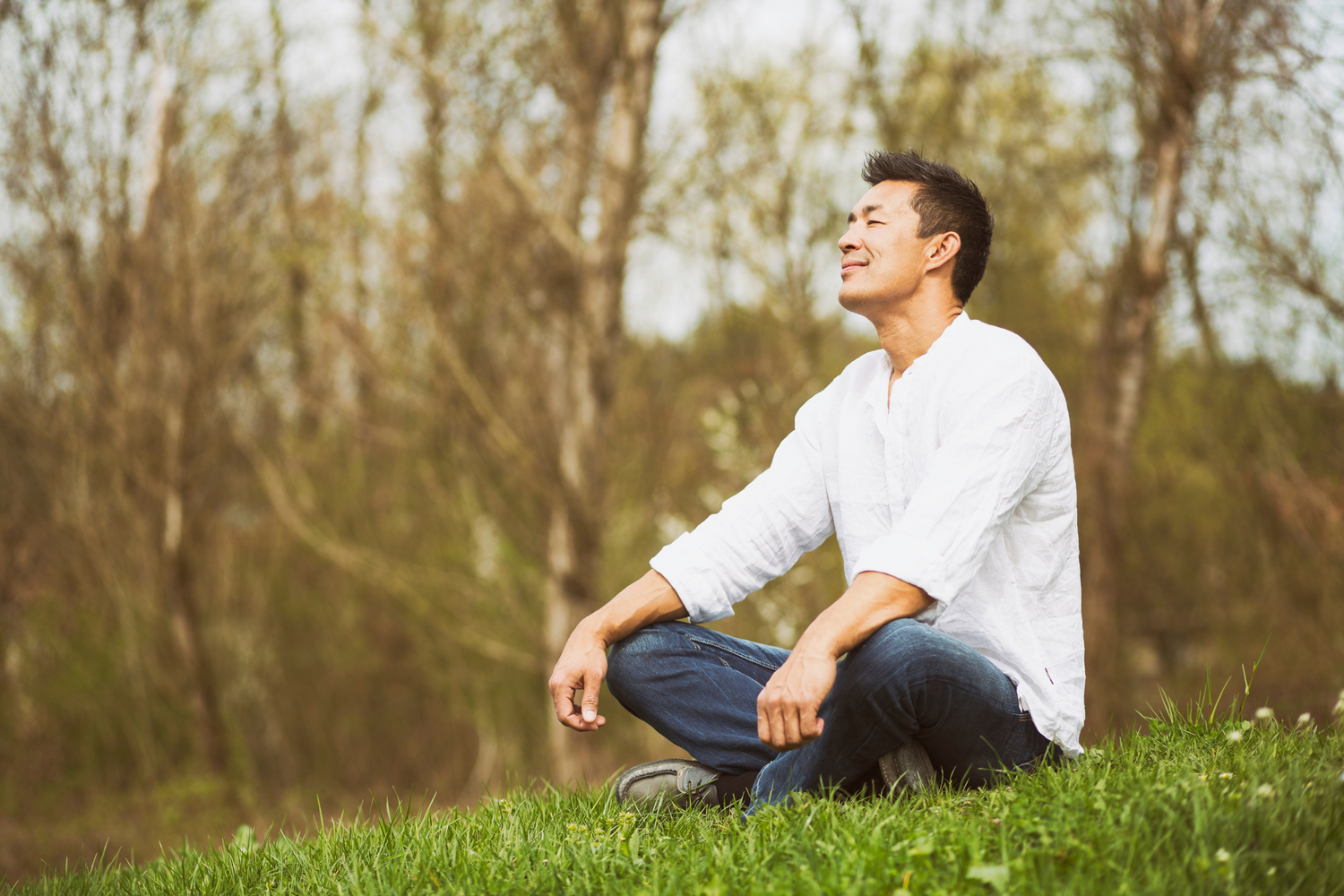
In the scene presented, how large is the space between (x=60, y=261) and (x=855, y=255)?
907 cm

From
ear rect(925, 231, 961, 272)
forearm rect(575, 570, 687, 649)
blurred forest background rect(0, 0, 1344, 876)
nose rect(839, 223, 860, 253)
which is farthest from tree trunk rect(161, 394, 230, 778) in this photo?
ear rect(925, 231, 961, 272)

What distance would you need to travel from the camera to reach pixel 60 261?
9.34 meters

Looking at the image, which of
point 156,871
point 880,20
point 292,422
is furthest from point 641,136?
point 156,871

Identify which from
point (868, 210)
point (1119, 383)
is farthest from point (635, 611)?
point (1119, 383)

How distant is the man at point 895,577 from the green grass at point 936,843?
15 cm

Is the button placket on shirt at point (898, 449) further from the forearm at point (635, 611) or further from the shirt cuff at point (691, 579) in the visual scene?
the forearm at point (635, 611)

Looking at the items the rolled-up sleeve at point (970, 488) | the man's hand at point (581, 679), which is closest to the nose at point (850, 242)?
the rolled-up sleeve at point (970, 488)

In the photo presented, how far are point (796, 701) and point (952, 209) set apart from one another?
142 cm

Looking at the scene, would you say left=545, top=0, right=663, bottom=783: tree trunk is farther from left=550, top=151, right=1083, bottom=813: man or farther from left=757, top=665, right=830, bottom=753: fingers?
left=757, top=665, right=830, bottom=753: fingers

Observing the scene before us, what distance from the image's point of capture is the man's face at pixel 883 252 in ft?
8.65

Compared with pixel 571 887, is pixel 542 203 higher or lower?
higher

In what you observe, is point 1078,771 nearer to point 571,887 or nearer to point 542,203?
point 571,887

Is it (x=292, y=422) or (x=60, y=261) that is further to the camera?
(x=292, y=422)

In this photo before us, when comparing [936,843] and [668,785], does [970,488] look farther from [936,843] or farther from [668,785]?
[668,785]
